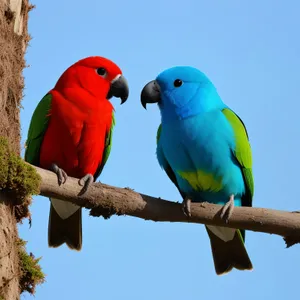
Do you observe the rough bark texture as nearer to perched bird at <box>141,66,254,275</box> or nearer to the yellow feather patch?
perched bird at <box>141,66,254,275</box>

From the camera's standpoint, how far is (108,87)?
5.23 m

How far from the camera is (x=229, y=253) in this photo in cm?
505

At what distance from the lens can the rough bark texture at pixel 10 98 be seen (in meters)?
3.94

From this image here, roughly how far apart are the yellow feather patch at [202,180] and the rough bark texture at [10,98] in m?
1.56

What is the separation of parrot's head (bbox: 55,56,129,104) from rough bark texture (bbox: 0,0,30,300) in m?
0.47

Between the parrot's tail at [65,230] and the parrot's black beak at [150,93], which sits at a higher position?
the parrot's black beak at [150,93]

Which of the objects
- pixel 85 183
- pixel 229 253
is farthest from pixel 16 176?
pixel 229 253

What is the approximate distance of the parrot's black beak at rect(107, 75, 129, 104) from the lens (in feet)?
17.3

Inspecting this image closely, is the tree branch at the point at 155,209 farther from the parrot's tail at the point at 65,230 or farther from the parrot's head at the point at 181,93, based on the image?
the parrot's head at the point at 181,93

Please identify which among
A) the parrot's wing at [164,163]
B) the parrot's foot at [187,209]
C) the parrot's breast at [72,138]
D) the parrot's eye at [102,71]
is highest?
the parrot's eye at [102,71]

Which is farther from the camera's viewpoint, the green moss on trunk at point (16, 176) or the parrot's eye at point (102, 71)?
the parrot's eye at point (102, 71)

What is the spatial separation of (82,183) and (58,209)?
39.2 inches

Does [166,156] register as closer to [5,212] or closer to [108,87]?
[108,87]

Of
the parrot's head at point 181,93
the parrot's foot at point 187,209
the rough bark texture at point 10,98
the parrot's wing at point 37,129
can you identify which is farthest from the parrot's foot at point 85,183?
the parrot's head at point 181,93
